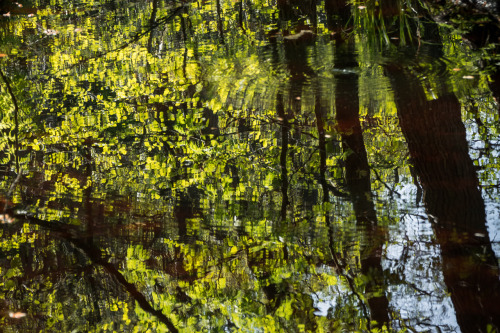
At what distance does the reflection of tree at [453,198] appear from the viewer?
1966mm

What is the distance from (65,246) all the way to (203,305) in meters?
0.80

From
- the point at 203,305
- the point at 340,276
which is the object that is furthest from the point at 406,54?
the point at 203,305

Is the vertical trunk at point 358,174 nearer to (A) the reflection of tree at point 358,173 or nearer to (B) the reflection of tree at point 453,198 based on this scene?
(A) the reflection of tree at point 358,173

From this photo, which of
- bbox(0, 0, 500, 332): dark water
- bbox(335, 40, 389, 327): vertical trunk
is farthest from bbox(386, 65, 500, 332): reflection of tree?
bbox(335, 40, 389, 327): vertical trunk

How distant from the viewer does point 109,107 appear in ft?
14.0

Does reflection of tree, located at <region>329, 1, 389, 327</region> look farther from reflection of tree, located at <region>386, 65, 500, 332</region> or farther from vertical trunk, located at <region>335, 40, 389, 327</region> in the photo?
reflection of tree, located at <region>386, 65, 500, 332</region>

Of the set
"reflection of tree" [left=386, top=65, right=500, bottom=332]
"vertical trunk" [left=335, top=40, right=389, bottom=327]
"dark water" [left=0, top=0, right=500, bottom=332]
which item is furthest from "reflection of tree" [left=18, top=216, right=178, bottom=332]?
"reflection of tree" [left=386, top=65, right=500, bottom=332]

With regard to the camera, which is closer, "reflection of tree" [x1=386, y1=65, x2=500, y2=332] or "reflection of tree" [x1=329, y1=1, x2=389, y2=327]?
"reflection of tree" [x1=386, y1=65, x2=500, y2=332]

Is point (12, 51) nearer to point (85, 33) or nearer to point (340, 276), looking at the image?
point (85, 33)

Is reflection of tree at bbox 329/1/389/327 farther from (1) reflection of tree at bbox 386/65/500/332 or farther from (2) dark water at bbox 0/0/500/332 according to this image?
(1) reflection of tree at bbox 386/65/500/332

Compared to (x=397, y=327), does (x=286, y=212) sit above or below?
above

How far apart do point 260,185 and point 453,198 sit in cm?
104

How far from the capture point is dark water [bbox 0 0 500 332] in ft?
6.98

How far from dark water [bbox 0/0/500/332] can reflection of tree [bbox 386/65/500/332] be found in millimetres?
10
